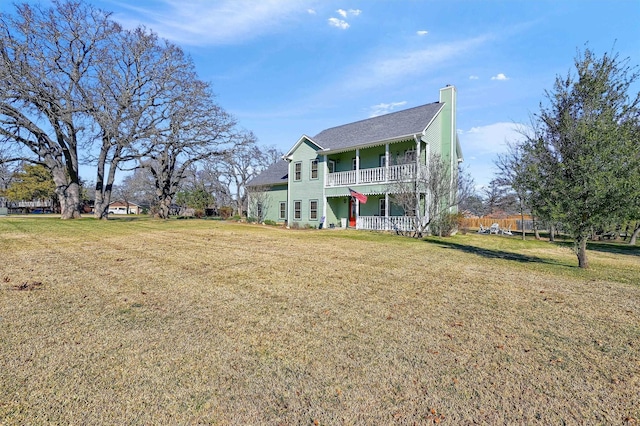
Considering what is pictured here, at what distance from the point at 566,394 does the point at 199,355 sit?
3359 mm

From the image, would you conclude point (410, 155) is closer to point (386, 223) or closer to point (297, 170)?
point (386, 223)

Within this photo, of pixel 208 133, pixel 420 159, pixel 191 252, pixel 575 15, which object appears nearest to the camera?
pixel 191 252

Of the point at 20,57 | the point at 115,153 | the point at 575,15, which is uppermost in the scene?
the point at 20,57

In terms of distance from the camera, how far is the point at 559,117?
878 cm

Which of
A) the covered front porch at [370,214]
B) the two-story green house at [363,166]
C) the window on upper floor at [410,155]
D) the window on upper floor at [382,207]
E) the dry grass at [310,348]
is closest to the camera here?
the dry grass at [310,348]

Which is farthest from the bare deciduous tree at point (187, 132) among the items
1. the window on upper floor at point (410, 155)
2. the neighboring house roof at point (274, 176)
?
the window on upper floor at point (410, 155)

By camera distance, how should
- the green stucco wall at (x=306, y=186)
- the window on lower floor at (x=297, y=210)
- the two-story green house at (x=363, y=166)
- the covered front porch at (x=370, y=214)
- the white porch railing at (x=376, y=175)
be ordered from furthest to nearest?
the window on lower floor at (x=297, y=210) < the green stucco wall at (x=306, y=186) < the two-story green house at (x=363, y=166) < the covered front porch at (x=370, y=214) < the white porch railing at (x=376, y=175)

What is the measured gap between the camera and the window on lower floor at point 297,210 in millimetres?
23734

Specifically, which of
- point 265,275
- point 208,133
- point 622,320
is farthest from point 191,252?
point 208,133

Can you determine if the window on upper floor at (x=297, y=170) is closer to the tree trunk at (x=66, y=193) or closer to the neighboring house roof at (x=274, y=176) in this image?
the neighboring house roof at (x=274, y=176)

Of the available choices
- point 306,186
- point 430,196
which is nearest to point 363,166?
point 306,186

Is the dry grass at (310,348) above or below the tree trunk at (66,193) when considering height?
below

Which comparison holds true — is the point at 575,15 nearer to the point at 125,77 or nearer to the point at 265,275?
Answer: the point at 265,275

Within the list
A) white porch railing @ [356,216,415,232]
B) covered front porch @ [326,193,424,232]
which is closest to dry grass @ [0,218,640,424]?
white porch railing @ [356,216,415,232]
